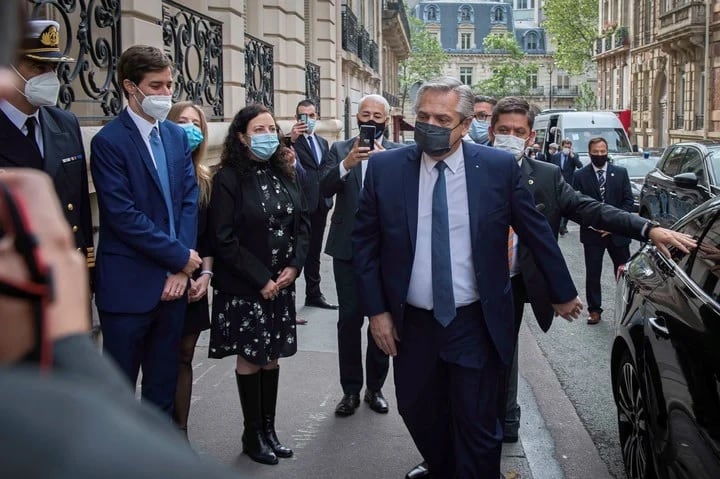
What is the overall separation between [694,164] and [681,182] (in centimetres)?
191

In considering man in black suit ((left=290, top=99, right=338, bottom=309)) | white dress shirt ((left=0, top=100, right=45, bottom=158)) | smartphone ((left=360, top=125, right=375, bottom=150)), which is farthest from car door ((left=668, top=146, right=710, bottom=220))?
white dress shirt ((left=0, top=100, right=45, bottom=158))

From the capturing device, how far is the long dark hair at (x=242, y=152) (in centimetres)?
482

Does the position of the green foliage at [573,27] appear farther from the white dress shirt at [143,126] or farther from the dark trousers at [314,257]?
the white dress shirt at [143,126]

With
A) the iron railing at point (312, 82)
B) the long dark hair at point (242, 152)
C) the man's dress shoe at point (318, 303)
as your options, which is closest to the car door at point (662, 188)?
the man's dress shoe at point (318, 303)

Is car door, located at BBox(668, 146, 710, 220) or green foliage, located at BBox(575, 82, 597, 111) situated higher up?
green foliage, located at BBox(575, 82, 597, 111)

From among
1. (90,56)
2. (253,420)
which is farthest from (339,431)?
Answer: (90,56)

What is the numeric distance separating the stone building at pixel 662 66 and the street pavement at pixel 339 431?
31758mm

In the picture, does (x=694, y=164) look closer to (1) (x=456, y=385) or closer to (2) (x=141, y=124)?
(1) (x=456, y=385)

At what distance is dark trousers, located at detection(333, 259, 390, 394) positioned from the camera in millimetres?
5746

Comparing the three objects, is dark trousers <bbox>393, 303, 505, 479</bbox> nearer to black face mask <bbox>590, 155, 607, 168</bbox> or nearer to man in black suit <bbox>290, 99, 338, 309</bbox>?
man in black suit <bbox>290, 99, 338, 309</bbox>


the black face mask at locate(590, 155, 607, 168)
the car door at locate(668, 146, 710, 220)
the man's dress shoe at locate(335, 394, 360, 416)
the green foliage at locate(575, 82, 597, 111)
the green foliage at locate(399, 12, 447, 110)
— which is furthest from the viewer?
the green foliage at locate(399, 12, 447, 110)

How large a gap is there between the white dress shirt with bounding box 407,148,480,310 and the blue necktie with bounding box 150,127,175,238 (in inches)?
47.3

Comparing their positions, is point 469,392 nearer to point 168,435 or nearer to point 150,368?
point 150,368

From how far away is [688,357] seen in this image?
3430mm
